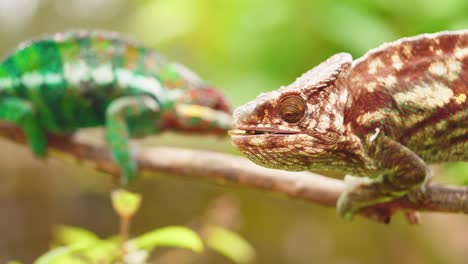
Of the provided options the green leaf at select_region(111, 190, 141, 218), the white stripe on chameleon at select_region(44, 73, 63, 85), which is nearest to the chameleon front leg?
the green leaf at select_region(111, 190, 141, 218)

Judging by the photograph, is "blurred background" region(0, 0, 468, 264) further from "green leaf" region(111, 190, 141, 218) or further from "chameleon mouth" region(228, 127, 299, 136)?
"chameleon mouth" region(228, 127, 299, 136)

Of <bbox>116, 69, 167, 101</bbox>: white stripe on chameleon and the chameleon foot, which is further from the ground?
<bbox>116, 69, 167, 101</bbox>: white stripe on chameleon

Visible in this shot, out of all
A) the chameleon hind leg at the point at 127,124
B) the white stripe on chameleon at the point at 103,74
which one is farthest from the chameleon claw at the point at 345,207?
the white stripe on chameleon at the point at 103,74

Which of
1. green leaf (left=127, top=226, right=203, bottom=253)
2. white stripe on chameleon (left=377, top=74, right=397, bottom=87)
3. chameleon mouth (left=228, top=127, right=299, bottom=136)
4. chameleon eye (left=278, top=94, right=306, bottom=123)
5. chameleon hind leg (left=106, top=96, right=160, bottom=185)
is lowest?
green leaf (left=127, top=226, right=203, bottom=253)

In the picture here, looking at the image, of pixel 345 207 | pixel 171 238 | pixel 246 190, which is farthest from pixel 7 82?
pixel 246 190

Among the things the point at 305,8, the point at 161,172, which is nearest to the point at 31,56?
the point at 161,172

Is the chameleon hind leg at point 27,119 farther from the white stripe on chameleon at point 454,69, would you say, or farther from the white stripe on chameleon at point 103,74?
the white stripe on chameleon at point 454,69
